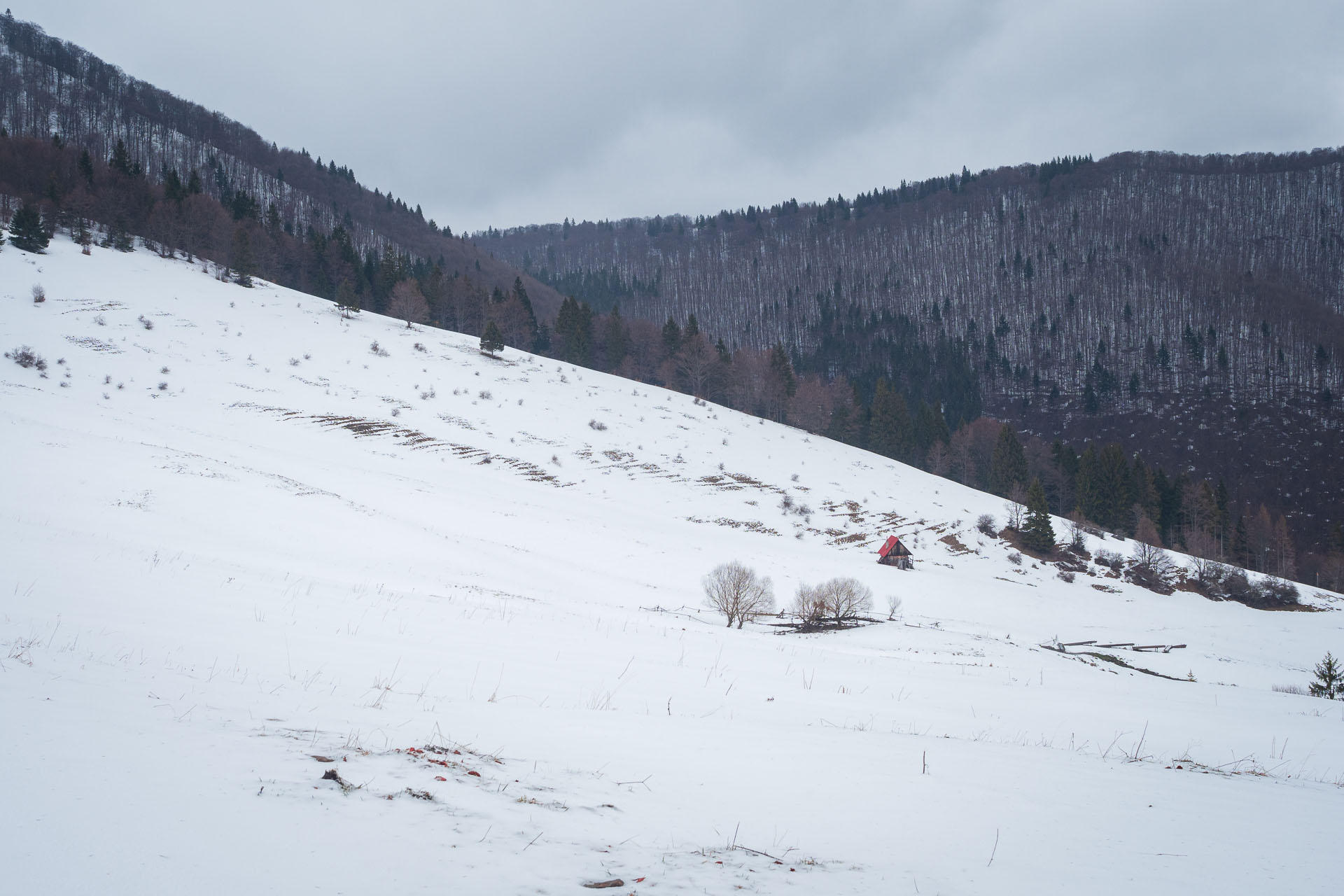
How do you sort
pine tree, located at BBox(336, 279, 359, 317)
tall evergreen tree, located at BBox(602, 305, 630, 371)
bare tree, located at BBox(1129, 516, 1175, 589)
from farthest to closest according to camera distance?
1. tall evergreen tree, located at BBox(602, 305, 630, 371)
2. pine tree, located at BBox(336, 279, 359, 317)
3. bare tree, located at BBox(1129, 516, 1175, 589)

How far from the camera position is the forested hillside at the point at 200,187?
65.2 meters

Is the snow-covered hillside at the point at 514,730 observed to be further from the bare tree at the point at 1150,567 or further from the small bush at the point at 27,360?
the small bush at the point at 27,360

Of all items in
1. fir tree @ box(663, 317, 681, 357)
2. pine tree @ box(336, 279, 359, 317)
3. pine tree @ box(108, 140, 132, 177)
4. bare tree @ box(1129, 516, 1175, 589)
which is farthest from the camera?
fir tree @ box(663, 317, 681, 357)

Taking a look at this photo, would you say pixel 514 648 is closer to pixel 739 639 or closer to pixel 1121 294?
pixel 739 639

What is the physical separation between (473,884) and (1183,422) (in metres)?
175

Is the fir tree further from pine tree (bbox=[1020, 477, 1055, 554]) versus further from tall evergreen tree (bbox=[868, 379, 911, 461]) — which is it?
pine tree (bbox=[1020, 477, 1055, 554])

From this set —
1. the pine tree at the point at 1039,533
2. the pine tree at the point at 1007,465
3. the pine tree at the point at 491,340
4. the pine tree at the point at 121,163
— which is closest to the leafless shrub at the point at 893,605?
the pine tree at the point at 1039,533

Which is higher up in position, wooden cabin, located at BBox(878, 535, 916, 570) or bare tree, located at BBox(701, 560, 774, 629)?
wooden cabin, located at BBox(878, 535, 916, 570)

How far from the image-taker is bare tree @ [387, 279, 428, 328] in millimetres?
70125

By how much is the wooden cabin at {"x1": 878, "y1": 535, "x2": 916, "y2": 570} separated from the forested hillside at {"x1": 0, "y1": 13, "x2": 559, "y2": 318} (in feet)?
230

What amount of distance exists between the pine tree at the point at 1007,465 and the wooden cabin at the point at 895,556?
4805cm

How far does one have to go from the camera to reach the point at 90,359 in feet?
134

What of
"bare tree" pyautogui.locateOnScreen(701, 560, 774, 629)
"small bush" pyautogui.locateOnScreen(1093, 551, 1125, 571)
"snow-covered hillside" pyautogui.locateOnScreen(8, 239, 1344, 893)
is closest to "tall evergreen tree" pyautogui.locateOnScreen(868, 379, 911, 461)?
"small bush" pyautogui.locateOnScreen(1093, 551, 1125, 571)

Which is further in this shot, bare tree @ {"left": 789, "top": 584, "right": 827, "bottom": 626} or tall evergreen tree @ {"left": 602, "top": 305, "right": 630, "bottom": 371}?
tall evergreen tree @ {"left": 602, "top": 305, "right": 630, "bottom": 371}
